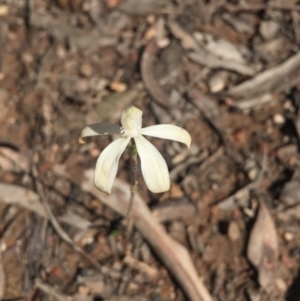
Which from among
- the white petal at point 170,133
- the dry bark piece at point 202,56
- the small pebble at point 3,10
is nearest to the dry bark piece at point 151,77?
the dry bark piece at point 202,56

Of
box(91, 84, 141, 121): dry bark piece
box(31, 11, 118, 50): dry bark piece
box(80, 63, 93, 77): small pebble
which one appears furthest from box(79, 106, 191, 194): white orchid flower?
box(31, 11, 118, 50): dry bark piece

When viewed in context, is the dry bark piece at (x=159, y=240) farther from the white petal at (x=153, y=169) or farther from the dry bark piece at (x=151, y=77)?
the white petal at (x=153, y=169)

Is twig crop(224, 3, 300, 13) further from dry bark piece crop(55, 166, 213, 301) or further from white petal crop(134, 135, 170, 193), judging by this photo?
white petal crop(134, 135, 170, 193)

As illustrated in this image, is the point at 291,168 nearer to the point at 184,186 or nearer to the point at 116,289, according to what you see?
the point at 184,186

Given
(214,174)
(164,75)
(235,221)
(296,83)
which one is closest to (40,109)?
(164,75)

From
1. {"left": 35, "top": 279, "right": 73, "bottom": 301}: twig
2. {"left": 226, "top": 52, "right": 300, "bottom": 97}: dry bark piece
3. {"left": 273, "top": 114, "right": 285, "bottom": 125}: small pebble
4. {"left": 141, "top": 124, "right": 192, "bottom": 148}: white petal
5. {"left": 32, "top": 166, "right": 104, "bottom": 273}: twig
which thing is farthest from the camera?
{"left": 226, "top": 52, "right": 300, "bottom": 97}: dry bark piece

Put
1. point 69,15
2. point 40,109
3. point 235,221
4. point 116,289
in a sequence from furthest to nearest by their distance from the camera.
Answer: point 69,15 → point 40,109 → point 235,221 → point 116,289
